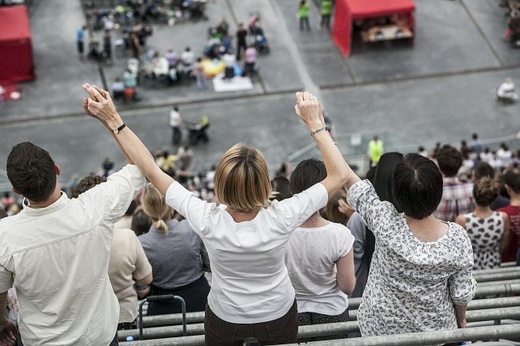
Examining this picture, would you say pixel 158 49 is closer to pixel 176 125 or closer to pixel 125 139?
pixel 176 125

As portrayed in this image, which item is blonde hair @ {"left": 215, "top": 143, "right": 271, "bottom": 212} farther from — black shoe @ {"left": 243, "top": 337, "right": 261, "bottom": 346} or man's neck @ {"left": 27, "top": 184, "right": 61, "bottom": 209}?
man's neck @ {"left": 27, "top": 184, "right": 61, "bottom": 209}

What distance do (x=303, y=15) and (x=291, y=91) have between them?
3386 mm

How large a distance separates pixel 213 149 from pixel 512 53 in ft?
33.7

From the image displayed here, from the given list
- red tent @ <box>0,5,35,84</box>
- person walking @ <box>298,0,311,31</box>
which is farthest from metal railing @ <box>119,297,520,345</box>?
person walking @ <box>298,0,311,31</box>

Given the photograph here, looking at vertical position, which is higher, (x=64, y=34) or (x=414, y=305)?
(x=414, y=305)

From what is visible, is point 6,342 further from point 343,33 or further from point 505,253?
point 343,33

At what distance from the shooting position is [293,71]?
2659cm

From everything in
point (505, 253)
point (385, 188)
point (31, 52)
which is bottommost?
point (31, 52)

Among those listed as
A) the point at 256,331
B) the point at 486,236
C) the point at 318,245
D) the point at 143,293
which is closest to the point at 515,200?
the point at 486,236

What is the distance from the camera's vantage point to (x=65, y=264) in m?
4.63

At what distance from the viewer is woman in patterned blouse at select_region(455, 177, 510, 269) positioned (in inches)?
311

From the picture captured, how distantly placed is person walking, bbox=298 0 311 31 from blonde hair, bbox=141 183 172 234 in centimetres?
2142

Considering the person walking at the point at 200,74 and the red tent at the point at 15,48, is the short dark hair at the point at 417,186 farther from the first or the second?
the red tent at the point at 15,48

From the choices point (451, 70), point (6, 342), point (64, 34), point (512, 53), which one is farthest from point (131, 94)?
point (6, 342)
